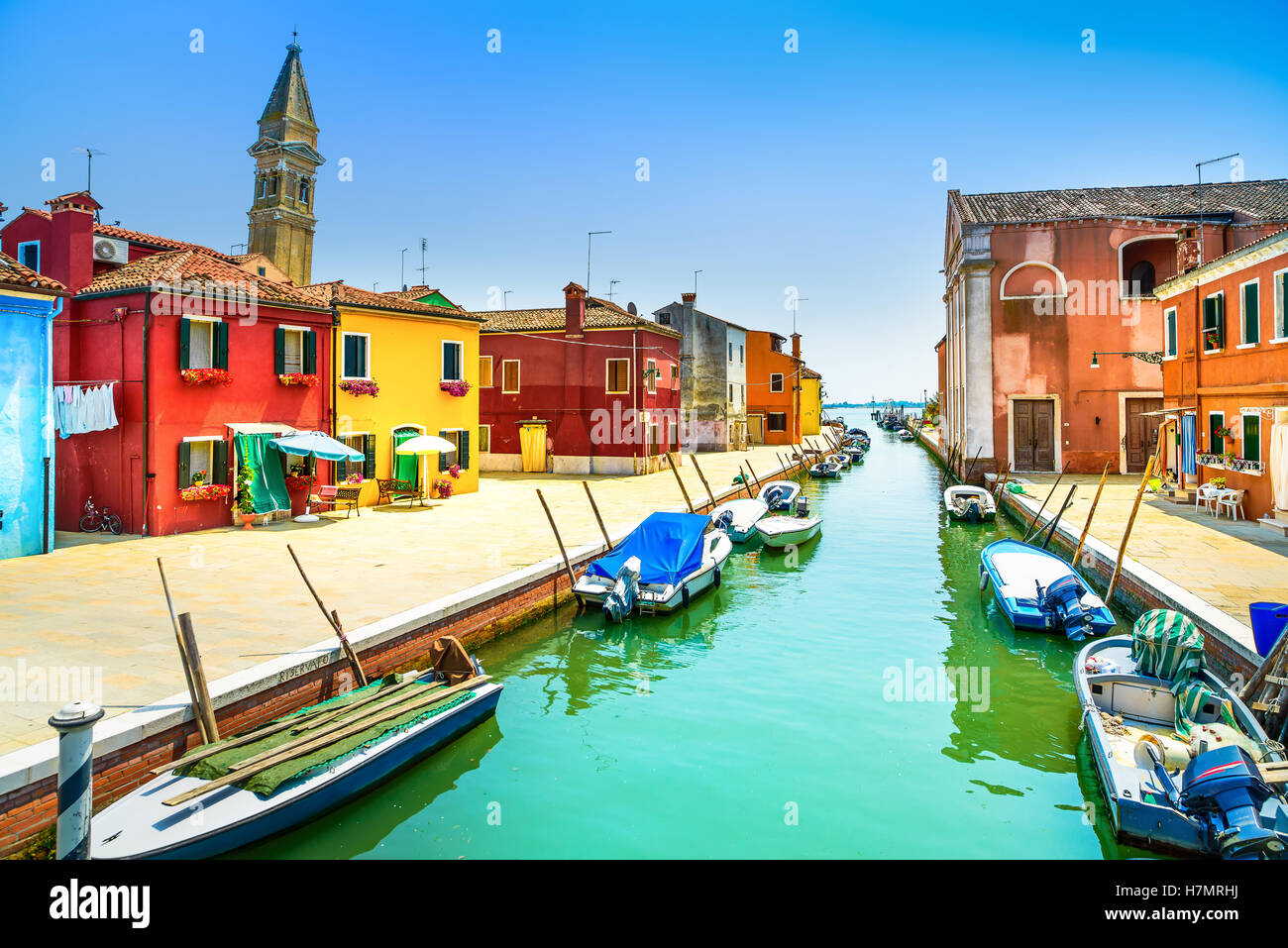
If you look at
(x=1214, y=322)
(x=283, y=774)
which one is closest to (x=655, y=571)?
(x=283, y=774)

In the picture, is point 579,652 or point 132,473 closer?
point 579,652

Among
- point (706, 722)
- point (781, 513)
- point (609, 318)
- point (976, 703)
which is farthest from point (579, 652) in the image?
point (609, 318)

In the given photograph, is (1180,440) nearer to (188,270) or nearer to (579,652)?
(579,652)

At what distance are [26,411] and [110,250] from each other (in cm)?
638

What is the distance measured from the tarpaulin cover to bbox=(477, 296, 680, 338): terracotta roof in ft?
55.9

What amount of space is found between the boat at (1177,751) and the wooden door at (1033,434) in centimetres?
2185

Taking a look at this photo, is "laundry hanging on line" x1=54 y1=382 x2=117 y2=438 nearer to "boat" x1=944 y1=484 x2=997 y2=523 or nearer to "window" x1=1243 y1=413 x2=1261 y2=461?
"boat" x1=944 y1=484 x2=997 y2=523

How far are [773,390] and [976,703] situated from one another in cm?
4218

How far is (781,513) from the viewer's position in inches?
928

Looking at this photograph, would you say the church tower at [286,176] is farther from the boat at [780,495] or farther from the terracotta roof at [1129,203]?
the terracotta roof at [1129,203]

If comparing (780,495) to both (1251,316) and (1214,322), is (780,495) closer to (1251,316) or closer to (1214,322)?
(1214,322)

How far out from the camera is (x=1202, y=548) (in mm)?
13133

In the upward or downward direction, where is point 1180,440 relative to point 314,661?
upward
